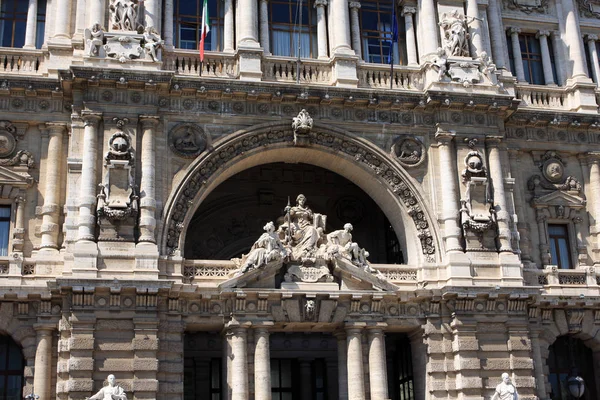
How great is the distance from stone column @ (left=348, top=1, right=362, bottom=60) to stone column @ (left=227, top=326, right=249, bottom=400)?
10031 mm

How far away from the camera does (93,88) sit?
23828mm

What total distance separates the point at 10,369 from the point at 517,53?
1954 centimetres

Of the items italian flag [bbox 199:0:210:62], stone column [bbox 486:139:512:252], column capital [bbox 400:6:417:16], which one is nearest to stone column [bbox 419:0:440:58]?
A: column capital [bbox 400:6:417:16]

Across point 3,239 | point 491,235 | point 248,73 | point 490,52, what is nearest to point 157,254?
point 3,239

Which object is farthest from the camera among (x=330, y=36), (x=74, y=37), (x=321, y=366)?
(x=321, y=366)

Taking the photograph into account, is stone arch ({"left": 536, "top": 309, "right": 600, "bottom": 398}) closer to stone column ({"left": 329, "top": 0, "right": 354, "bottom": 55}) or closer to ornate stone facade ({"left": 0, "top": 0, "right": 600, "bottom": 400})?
ornate stone facade ({"left": 0, "top": 0, "right": 600, "bottom": 400})

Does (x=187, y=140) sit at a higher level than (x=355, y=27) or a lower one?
lower

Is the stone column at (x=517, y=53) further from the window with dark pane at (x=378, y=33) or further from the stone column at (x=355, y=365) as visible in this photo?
the stone column at (x=355, y=365)

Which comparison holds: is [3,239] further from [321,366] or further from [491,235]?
[491,235]

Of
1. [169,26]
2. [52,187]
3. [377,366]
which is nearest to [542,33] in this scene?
[169,26]

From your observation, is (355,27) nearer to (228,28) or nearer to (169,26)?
(228,28)

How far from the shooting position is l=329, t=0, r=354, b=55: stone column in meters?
26.4

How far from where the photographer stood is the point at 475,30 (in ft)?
90.9

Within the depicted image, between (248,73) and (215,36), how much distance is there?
2.63 m
